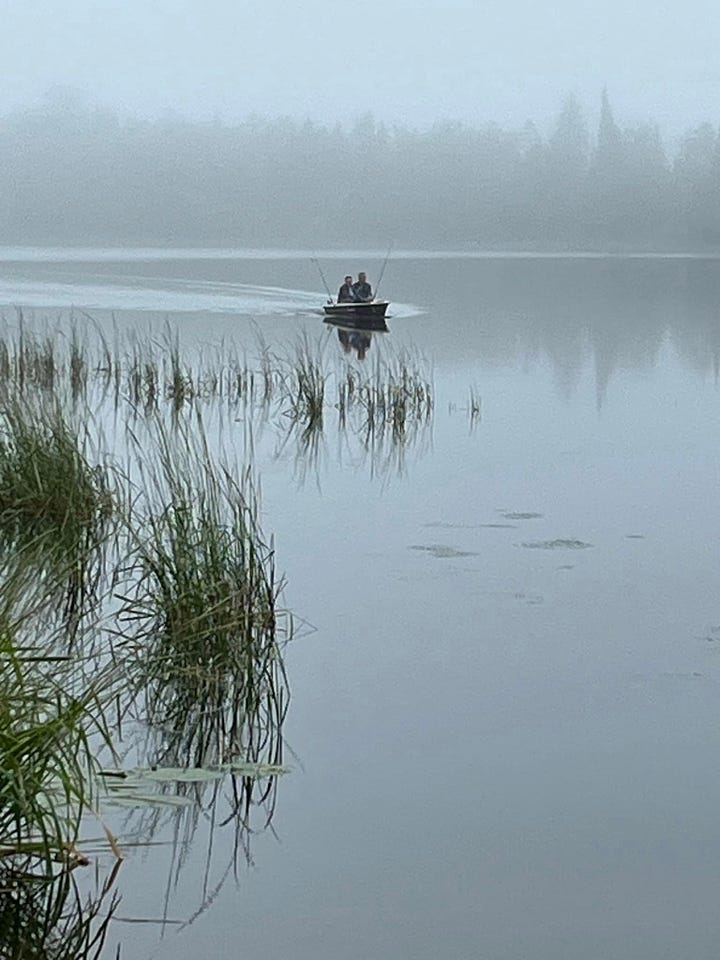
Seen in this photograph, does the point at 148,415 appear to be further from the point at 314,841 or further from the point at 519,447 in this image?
the point at 314,841

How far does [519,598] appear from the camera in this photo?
8.44 metres

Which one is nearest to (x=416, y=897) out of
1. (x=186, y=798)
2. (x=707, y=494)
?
(x=186, y=798)

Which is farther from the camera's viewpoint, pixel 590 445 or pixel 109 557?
pixel 590 445

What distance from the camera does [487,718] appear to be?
6398 millimetres

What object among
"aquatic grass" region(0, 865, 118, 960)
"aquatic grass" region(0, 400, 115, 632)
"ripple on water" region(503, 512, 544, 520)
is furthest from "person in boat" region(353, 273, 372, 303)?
"aquatic grass" region(0, 865, 118, 960)

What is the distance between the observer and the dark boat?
30955 mm

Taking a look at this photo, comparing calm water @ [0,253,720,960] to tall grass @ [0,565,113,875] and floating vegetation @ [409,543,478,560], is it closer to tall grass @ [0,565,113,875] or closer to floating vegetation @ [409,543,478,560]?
floating vegetation @ [409,543,478,560]

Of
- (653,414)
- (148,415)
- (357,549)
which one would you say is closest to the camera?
(357,549)

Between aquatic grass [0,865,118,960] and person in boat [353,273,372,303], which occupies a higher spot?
aquatic grass [0,865,118,960]

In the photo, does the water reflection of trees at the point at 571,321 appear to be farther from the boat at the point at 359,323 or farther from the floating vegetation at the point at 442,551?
the floating vegetation at the point at 442,551

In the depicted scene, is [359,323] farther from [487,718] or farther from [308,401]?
[487,718]

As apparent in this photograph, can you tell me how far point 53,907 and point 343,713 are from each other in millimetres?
2040

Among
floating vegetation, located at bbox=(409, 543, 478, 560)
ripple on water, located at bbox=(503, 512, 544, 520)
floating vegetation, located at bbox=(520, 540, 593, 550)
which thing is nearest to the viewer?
floating vegetation, located at bbox=(409, 543, 478, 560)

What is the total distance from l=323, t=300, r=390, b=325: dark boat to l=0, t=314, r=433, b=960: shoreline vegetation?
67.2ft
